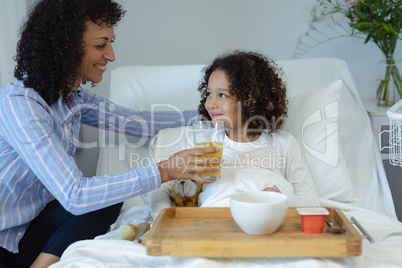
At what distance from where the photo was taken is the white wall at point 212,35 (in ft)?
8.65

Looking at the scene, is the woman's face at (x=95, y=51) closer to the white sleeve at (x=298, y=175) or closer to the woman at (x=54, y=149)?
the woman at (x=54, y=149)

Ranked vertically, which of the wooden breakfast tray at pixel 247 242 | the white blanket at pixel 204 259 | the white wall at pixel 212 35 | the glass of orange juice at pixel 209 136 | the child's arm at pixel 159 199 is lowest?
the child's arm at pixel 159 199

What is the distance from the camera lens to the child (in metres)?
1.49

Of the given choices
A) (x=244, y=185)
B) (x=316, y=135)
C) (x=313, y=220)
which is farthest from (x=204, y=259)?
(x=316, y=135)

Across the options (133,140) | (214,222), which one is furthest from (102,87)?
(214,222)

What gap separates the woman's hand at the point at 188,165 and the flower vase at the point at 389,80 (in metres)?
1.33

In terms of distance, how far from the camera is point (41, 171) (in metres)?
1.28

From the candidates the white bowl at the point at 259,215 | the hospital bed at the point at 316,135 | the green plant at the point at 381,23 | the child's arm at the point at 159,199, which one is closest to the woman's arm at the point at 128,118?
the hospital bed at the point at 316,135

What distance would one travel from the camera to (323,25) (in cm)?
263

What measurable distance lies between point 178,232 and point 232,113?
0.64 m

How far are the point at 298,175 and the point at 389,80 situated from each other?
3.35ft

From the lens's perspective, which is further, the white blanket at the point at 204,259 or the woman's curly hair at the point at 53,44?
the woman's curly hair at the point at 53,44

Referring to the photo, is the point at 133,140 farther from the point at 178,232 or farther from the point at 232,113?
the point at 178,232

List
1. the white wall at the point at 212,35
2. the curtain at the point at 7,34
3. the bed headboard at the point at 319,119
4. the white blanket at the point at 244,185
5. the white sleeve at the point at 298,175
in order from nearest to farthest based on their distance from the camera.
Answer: the white blanket at the point at 244,185 < the white sleeve at the point at 298,175 < the bed headboard at the point at 319,119 < the curtain at the point at 7,34 < the white wall at the point at 212,35
